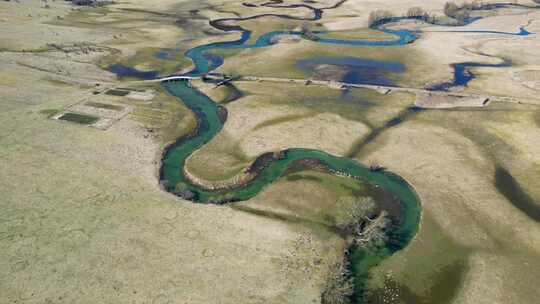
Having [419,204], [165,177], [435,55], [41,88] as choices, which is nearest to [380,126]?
[419,204]

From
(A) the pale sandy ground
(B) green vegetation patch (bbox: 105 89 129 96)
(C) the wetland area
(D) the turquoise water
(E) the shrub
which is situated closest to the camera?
(A) the pale sandy ground

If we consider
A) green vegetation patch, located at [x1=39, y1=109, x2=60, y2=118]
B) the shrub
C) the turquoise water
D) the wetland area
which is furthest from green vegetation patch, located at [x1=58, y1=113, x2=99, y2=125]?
the shrub

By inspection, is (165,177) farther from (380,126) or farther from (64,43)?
(64,43)

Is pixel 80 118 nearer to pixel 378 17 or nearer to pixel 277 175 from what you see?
pixel 277 175

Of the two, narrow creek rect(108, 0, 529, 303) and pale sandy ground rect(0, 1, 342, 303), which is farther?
narrow creek rect(108, 0, 529, 303)

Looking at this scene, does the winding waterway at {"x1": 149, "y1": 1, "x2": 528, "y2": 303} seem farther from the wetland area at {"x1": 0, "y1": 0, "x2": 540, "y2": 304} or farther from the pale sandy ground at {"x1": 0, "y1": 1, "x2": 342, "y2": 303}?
the pale sandy ground at {"x1": 0, "y1": 1, "x2": 342, "y2": 303}
